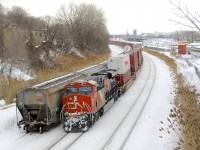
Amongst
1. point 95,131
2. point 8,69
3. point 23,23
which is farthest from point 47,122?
point 23,23

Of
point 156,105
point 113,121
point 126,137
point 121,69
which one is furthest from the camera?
point 121,69

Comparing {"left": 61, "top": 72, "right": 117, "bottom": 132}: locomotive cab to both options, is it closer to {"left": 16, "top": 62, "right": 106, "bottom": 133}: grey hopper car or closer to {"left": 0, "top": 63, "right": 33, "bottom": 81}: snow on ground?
{"left": 16, "top": 62, "right": 106, "bottom": 133}: grey hopper car

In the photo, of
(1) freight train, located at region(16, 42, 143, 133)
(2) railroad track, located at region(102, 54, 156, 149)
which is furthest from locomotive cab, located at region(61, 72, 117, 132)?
(2) railroad track, located at region(102, 54, 156, 149)

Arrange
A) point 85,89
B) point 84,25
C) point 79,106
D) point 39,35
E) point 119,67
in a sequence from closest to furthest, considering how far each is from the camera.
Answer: point 79,106
point 85,89
point 119,67
point 39,35
point 84,25

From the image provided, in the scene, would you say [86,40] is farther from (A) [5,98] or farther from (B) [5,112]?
(B) [5,112]

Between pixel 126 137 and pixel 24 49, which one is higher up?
pixel 24 49

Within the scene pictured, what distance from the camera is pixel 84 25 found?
225 ft

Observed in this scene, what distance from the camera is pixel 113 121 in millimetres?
19781

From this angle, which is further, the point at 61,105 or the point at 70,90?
the point at 61,105

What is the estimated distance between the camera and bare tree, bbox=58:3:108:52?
66525 millimetres

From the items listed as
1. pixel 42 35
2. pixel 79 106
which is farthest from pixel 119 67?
pixel 42 35

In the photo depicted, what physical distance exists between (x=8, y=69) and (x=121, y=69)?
55.0ft

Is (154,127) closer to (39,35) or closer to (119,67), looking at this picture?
(119,67)

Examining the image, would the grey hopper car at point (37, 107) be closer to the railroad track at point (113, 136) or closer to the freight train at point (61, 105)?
the freight train at point (61, 105)
